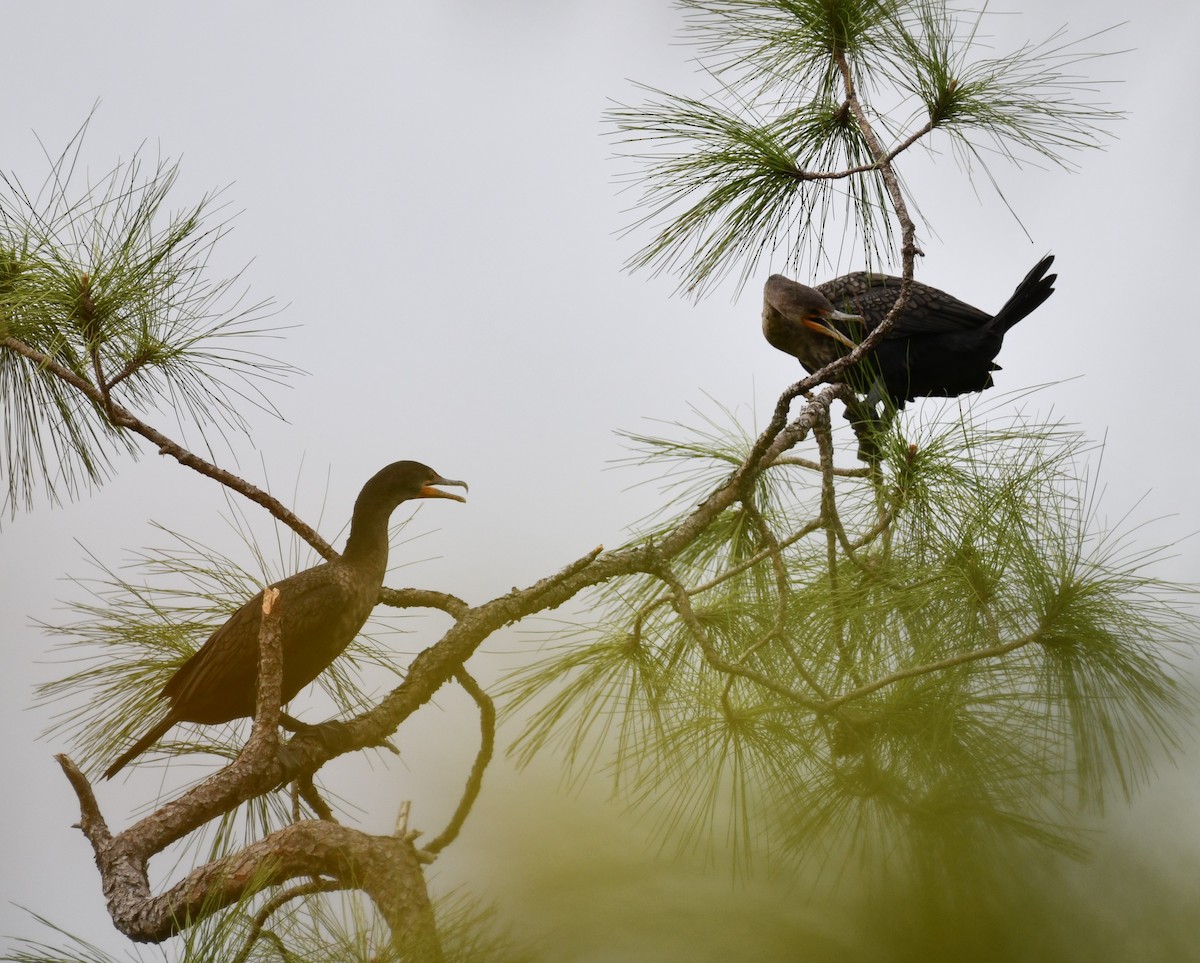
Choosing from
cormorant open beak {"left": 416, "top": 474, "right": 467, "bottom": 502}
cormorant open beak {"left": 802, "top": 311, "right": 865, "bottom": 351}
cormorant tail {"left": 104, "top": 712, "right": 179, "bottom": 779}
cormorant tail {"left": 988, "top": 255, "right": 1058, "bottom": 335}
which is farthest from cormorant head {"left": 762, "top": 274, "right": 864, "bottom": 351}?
cormorant tail {"left": 104, "top": 712, "right": 179, "bottom": 779}

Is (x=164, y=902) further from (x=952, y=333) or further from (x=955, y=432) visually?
(x=952, y=333)

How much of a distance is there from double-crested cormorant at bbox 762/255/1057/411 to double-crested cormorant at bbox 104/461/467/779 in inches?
22.7

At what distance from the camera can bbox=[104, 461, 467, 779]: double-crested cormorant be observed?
0.94 metres

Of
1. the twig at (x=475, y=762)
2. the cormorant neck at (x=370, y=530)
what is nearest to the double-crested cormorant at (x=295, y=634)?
the cormorant neck at (x=370, y=530)

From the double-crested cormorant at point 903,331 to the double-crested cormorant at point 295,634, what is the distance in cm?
58

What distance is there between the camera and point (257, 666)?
0.94 metres

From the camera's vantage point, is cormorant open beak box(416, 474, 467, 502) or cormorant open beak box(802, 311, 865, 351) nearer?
cormorant open beak box(416, 474, 467, 502)

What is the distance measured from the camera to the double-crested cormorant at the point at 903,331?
1284 mm

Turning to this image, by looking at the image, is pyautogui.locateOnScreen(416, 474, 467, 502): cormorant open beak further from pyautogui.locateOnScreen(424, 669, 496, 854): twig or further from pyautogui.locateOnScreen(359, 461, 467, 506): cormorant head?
pyautogui.locateOnScreen(424, 669, 496, 854): twig

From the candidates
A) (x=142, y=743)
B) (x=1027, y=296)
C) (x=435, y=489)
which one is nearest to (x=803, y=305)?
(x=1027, y=296)

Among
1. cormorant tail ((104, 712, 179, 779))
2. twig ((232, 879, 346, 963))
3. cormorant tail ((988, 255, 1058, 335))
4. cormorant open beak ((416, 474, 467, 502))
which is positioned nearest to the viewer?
twig ((232, 879, 346, 963))

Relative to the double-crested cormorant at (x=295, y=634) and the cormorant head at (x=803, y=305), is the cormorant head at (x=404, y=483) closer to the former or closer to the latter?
the double-crested cormorant at (x=295, y=634)

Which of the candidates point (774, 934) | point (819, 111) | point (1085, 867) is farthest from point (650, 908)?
point (819, 111)

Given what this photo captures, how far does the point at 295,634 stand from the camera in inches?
37.1
